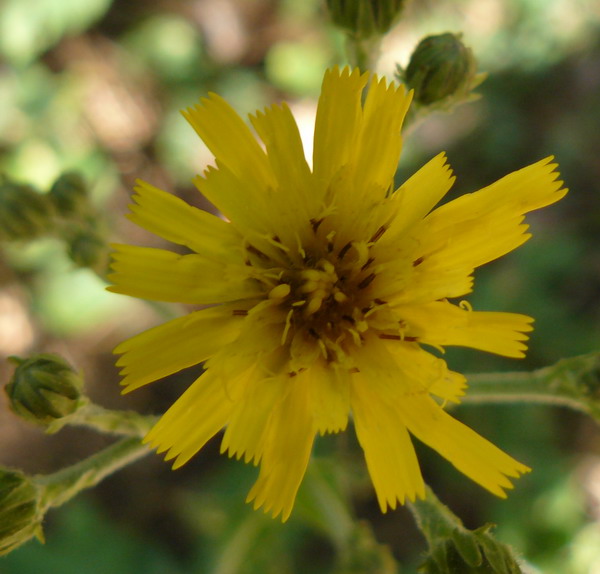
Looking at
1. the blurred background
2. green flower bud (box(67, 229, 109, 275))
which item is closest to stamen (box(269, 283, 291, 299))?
green flower bud (box(67, 229, 109, 275))

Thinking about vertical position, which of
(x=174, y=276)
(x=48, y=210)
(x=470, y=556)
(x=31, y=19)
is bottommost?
(x=470, y=556)

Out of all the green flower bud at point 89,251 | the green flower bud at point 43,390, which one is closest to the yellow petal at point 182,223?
the green flower bud at point 43,390

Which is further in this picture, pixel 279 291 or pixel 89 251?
pixel 89 251

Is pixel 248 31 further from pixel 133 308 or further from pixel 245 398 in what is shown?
pixel 245 398

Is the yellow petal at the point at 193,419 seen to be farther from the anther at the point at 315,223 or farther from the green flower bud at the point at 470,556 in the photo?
the green flower bud at the point at 470,556

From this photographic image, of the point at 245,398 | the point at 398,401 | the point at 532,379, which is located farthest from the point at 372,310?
the point at 532,379

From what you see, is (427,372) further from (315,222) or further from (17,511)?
(17,511)

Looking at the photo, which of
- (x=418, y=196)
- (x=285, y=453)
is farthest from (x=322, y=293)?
(x=285, y=453)

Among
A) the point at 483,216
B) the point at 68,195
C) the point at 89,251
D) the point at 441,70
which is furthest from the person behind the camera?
the point at 68,195
